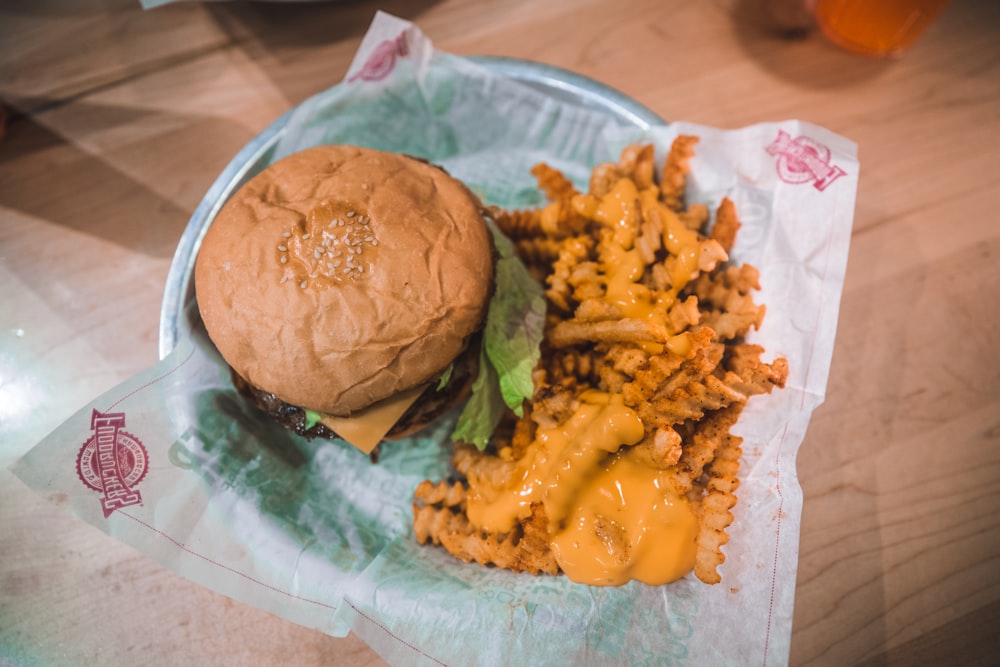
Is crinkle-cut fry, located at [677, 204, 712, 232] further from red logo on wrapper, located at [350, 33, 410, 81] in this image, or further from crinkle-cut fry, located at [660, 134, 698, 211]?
red logo on wrapper, located at [350, 33, 410, 81]

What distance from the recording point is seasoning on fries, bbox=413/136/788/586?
1.22 m

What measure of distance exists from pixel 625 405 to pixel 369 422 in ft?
2.05

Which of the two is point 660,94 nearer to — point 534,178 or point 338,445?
point 534,178

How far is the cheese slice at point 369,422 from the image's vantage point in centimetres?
138

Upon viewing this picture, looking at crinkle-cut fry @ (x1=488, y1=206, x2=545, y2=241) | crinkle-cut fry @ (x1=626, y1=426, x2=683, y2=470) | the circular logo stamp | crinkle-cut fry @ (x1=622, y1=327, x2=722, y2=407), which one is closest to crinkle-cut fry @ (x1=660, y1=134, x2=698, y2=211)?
crinkle-cut fry @ (x1=488, y1=206, x2=545, y2=241)

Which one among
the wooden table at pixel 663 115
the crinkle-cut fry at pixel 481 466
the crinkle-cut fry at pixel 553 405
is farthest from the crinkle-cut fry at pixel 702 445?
the wooden table at pixel 663 115

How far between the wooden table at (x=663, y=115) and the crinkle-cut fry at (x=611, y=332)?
2.34 ft

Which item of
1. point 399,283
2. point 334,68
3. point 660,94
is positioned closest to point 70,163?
point 334,68

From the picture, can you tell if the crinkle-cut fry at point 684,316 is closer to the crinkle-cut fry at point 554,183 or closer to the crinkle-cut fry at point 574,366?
the crinkle-cut fry at point 574,366

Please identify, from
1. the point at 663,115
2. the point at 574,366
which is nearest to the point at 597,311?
the point at 574,366

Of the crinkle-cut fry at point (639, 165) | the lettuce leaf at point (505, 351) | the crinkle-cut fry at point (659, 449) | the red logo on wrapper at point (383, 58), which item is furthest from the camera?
the red logo on wrapper at point (383, 58)

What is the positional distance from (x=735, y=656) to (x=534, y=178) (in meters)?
1.52

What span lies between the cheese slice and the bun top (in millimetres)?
41

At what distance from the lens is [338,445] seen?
1717 millimetres
